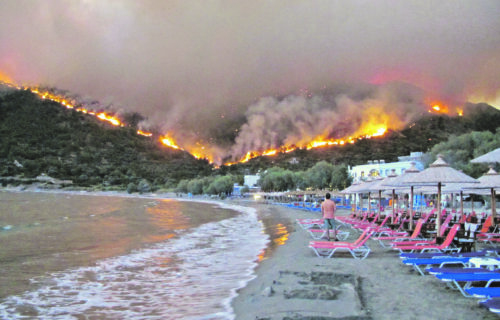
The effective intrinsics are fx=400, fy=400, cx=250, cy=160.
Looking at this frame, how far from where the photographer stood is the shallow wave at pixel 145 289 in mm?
7602

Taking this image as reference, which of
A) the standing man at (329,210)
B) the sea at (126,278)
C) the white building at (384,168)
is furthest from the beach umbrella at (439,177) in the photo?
the white building at (384,168)

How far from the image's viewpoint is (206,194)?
454ft

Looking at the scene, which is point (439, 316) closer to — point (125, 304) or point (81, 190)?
point (125, 304)

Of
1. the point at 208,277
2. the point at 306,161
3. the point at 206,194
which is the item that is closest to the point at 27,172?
the point at 206,194

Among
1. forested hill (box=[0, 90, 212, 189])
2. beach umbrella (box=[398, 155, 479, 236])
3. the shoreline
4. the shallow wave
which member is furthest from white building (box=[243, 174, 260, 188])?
the shoreline

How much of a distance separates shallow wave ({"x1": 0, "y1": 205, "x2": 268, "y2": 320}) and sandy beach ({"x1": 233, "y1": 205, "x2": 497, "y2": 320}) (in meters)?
0.71

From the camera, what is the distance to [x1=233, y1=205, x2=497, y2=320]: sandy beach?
6090mm

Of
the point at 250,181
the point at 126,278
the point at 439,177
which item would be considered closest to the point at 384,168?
the point at 439,177

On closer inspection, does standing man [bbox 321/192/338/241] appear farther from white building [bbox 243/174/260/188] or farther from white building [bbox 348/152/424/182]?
white building [bbox 243/174/260/188]

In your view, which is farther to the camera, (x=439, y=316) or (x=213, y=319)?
(x=213, y=319)

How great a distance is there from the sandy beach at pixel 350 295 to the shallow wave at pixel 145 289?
2.33 feet

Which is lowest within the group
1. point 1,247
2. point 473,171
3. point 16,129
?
point 1,247

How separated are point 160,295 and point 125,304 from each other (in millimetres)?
929

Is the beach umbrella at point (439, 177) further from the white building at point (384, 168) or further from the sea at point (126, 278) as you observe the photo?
the white building at point (384, 168)
